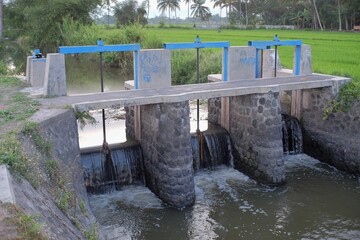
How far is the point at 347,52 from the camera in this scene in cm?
2444

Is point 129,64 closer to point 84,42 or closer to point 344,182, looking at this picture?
point 84,42

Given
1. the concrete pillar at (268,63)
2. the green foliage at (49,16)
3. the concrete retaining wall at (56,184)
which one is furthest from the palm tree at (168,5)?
the concrete retaining wall at (56,184)

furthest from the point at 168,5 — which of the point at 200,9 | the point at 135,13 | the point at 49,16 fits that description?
the point at 49,16

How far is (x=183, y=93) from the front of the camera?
11.5m

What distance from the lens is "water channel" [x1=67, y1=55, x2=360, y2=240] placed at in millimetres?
9922

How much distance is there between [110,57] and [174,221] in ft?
71.9

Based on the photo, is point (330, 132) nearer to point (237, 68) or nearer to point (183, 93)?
point (237, 68)

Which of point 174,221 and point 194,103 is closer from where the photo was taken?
point 174,221

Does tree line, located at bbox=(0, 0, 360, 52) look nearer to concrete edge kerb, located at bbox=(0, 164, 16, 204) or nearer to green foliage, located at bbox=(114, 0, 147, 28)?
green foliage, located at bbox=(114, 0, 147, 28)

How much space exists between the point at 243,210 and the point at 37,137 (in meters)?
5.19

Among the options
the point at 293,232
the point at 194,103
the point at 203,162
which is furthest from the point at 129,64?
the point at 293,232

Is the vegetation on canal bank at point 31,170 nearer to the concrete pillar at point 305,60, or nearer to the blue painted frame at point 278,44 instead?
the blue painted frame at point 278,44

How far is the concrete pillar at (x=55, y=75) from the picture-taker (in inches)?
442

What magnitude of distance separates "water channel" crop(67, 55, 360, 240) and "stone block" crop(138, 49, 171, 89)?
2771 millimetres
